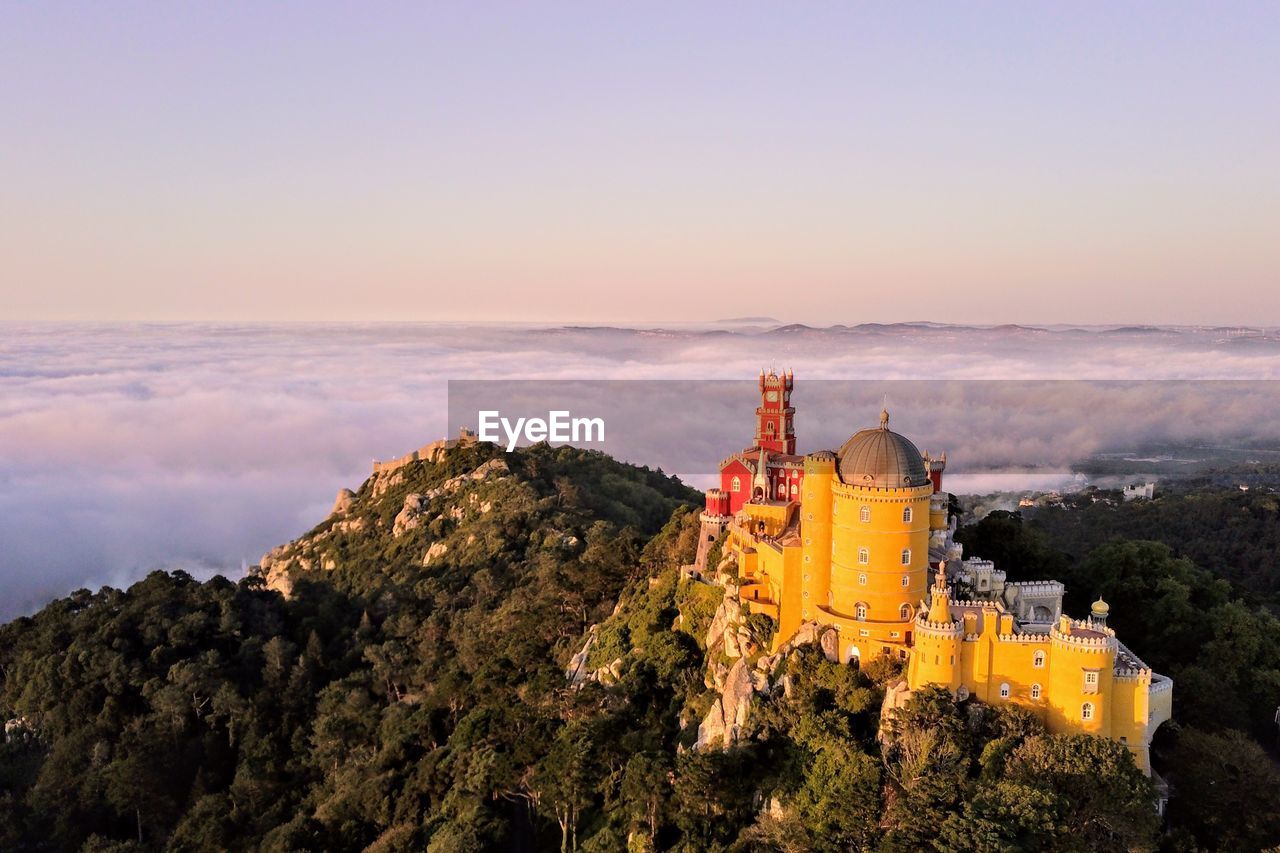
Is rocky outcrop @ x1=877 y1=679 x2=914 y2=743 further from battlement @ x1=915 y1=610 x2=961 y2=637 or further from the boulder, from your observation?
the boulder

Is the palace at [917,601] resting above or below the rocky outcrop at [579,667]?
above

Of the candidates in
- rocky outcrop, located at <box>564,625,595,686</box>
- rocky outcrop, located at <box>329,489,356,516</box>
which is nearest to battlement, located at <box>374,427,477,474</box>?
rocky outcrop, located at <box>329,489,356,516</box>

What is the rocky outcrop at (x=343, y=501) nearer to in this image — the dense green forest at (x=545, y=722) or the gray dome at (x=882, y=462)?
the dense green forest at (x=545, y=722)

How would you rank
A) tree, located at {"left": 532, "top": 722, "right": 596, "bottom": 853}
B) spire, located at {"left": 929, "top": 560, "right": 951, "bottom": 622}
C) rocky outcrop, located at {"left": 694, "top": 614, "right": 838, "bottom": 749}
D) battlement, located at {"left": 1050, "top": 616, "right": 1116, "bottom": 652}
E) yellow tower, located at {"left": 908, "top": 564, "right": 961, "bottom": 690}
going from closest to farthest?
battlement, located at {"left": 1050, "top": 616, "right": 1116, "bottom": 652} < yellow tower, located at {"left": 908, "top": 564, "right": 961, "bottom": 690} < spire, located at {"left": 929, "top": 560, "right": 951, "bottom": 622} < rocky outcrop, located at {"left": 694, "top": 614, "right": 838, "bottom": 749} < tree, located at {"left": 532, "top": 722, "right": 596, "bottom": 853}

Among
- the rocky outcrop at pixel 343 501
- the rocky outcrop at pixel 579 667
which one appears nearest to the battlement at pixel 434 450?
the rocky outcrop at pixel 343 501

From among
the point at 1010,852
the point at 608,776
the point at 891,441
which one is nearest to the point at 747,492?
the point at 891,441

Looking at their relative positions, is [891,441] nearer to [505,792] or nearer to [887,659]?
[887,659]

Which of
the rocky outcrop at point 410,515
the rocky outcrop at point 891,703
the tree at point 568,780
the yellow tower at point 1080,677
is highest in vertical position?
the yellow tower at point 1080,677
